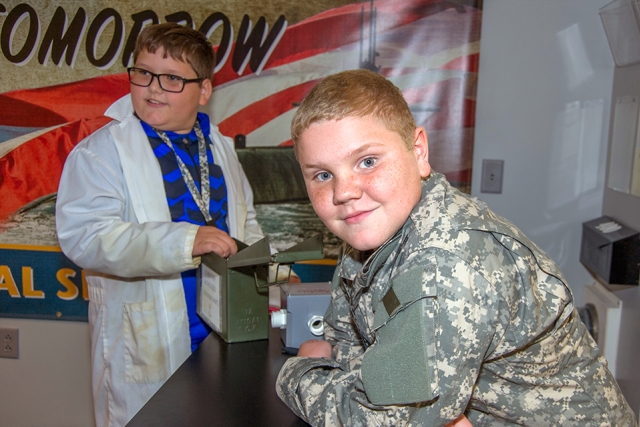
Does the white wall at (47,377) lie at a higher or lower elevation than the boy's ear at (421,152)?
lower

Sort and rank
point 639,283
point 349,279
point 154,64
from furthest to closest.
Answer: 1. point 639,283
2. point 154,64
3. point 349,279

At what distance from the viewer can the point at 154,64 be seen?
1.65 m

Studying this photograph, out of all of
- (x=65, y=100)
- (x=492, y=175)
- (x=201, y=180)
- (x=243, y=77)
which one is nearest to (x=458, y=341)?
(x=201, y=180)

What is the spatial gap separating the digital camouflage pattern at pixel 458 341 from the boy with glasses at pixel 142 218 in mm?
631

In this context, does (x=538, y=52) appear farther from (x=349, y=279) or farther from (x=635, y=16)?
(x=349, y=279)

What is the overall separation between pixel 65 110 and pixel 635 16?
2115mm

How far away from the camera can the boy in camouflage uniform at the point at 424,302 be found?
781mm

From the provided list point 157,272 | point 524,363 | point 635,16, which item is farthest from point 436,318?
point 635,16

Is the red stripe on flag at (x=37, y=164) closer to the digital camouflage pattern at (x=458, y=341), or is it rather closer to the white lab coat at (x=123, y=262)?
the white lab coat at (x=123, y=262)

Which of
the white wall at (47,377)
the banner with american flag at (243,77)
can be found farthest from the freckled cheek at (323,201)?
the white wall at (47,377)

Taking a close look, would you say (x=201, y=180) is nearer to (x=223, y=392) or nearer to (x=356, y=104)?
(x=223, y=392)

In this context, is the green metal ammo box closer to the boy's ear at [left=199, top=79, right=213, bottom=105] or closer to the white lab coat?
the white lab coat

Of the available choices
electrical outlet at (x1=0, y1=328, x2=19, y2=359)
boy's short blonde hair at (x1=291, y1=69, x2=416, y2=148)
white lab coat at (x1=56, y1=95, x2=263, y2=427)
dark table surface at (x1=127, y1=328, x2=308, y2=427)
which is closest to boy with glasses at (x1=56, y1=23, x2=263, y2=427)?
white lab coat at (x1=56, y1=95, x2=263, y2=427)

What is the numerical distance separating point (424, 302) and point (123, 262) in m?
1.00
